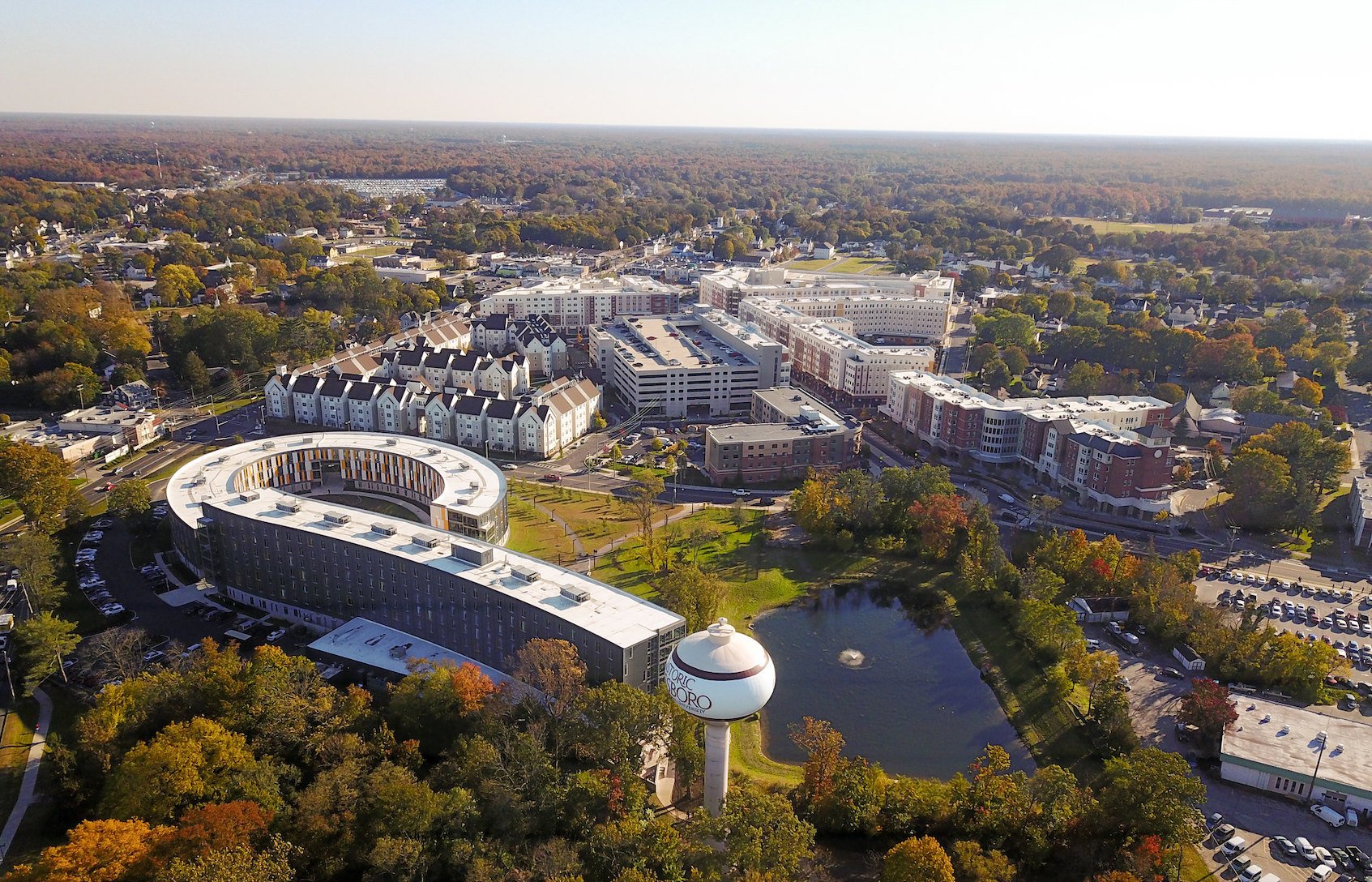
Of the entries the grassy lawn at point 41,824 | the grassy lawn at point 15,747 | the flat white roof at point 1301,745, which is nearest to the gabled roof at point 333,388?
the grassy lawn at point 15,747

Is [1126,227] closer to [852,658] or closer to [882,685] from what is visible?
[852,658]

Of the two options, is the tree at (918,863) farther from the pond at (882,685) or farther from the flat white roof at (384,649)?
the flat white roof at (384,649)

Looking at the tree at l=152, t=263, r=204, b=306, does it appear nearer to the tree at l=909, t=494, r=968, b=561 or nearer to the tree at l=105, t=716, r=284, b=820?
the tree at l=105, t=716, r=284, b=820

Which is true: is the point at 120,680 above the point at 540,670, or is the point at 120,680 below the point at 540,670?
below

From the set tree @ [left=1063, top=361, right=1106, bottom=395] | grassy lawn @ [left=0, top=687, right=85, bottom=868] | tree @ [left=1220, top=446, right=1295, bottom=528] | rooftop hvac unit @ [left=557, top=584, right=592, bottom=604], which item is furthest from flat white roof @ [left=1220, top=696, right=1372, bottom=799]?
tree @ [left=1063, top=361, right=1106, bottom=395]

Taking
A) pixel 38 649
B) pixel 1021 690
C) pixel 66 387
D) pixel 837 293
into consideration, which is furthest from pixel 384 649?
pixel 837 293

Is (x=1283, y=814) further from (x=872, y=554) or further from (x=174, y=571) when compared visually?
(x=174, y=571)

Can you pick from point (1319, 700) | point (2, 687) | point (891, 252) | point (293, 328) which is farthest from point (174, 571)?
→ point (891, 252)
